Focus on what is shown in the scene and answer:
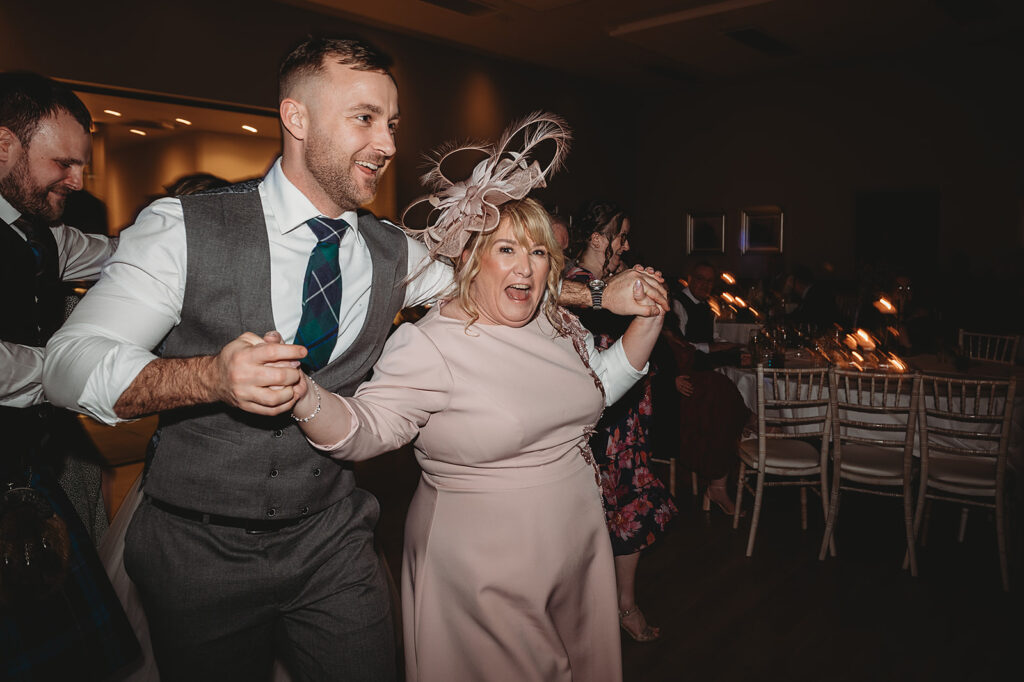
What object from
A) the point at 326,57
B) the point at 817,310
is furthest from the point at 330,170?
the point at 817,310

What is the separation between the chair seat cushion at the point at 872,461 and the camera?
3.65 m

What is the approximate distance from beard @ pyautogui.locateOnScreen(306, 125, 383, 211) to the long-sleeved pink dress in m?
0.36

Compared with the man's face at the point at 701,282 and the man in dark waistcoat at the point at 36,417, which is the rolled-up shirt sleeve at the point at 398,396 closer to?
the man in dark waistcoat at the point at 36,417

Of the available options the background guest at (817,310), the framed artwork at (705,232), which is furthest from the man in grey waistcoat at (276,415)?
the framed artwork at (705,232)

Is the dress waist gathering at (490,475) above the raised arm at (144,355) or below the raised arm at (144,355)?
below

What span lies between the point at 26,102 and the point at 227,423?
1017 mm

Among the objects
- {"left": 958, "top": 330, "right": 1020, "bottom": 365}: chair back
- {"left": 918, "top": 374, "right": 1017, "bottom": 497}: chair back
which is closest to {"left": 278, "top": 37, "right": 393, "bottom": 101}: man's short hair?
{"left": 918, "top": 374, "right": 1017, "bottom": 497}: chair back

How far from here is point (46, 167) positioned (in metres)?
1.74

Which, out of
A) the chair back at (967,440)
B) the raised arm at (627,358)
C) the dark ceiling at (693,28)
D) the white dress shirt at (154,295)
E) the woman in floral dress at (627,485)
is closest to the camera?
the white dress shirt at (154,295)

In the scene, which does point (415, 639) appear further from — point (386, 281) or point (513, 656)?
point (386, 281)

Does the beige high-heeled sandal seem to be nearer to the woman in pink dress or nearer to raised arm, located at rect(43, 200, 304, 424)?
the woman in pink dress

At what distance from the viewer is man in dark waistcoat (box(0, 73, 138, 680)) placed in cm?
146

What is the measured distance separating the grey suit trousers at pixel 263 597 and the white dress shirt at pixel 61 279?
1.23 ft

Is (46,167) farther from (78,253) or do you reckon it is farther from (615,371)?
(615,371)
